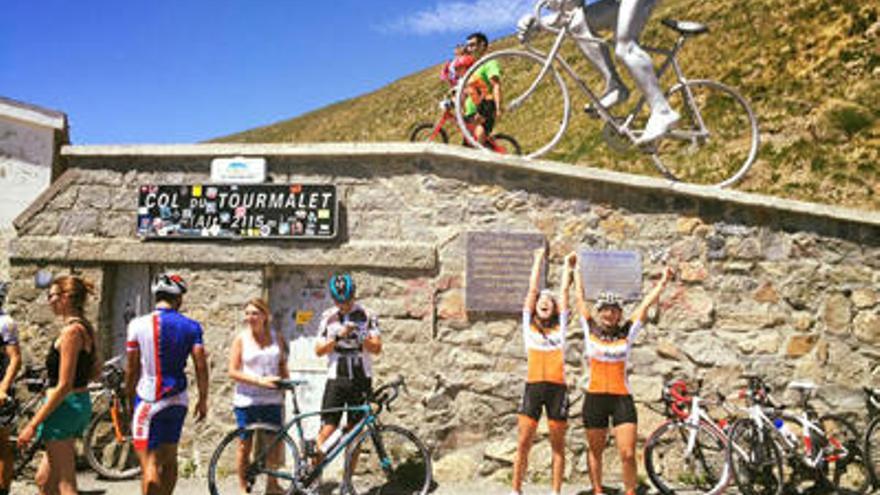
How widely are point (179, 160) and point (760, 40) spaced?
21.1m

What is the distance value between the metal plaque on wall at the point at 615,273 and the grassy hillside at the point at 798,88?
675 centimetres

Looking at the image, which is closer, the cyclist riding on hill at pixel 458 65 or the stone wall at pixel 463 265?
the stone wall at pixel 463 265

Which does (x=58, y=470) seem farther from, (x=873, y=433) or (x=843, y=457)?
(x=873, y=433)

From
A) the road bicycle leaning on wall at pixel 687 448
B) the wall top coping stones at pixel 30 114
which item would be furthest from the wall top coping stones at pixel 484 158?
the road bicycle leaning on wall at pixel 687 448

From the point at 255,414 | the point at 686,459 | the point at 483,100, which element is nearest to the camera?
the point at 255,414

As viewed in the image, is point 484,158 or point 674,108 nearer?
point 484,158

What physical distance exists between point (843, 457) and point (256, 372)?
527 centimetres

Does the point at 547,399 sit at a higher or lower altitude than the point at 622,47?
lower

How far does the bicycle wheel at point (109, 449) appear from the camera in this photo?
7.26 meters

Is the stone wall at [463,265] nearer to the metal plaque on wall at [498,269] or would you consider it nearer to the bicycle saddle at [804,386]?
the metal plaque on wall at [498,269]

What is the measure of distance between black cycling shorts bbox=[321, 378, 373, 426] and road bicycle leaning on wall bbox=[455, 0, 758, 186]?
316 centimetres

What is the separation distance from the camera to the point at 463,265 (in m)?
7.25

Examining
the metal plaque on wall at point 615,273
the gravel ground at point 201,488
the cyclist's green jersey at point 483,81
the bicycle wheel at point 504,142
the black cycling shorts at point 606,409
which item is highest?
the cyclist's green jersey at point 483,81

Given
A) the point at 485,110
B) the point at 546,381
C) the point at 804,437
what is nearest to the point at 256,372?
the point at 546,381
